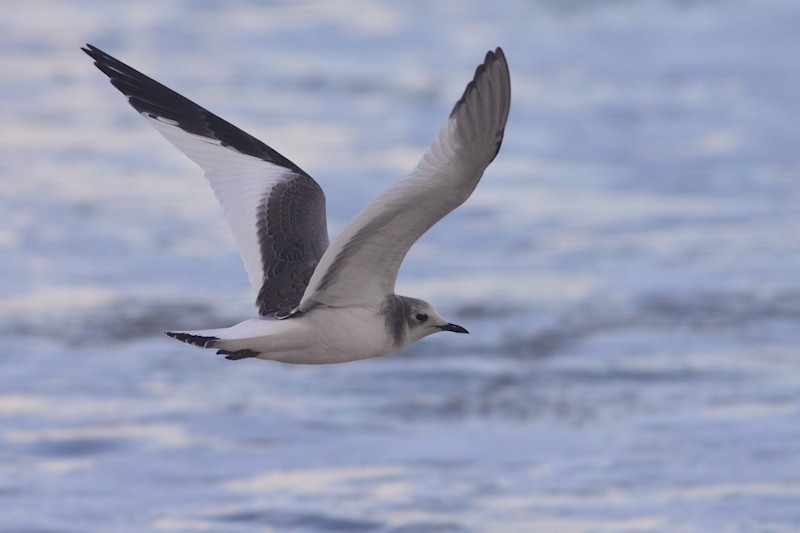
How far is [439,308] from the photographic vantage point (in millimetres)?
14891

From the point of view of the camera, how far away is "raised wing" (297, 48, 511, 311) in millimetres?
5969

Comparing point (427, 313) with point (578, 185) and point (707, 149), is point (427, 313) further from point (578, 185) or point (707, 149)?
point (707, 149)

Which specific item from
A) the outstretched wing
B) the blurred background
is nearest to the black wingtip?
the outstretched wing

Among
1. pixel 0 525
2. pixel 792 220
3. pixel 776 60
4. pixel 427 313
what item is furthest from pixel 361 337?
pixel 776 60

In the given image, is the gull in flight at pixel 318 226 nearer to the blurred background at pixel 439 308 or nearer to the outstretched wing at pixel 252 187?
the outstretched wing at pixel 252 187

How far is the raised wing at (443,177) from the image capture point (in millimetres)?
5969

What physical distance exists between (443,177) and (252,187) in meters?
2.40

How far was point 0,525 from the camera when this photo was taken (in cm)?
1185

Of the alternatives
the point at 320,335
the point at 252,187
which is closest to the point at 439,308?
the point at 252,187

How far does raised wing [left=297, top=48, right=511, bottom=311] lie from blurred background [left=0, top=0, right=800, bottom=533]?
17.6 ft

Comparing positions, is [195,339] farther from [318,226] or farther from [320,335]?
[318,226]

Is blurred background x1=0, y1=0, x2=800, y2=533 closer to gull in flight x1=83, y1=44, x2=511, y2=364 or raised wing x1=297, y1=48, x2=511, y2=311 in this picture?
gull in flight x1=83, y1=44, x2=511, y2=364

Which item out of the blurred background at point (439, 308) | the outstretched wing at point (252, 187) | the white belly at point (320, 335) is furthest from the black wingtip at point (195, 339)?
the blurred background at point (439, 308)

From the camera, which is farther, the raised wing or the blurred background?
the blurred background
